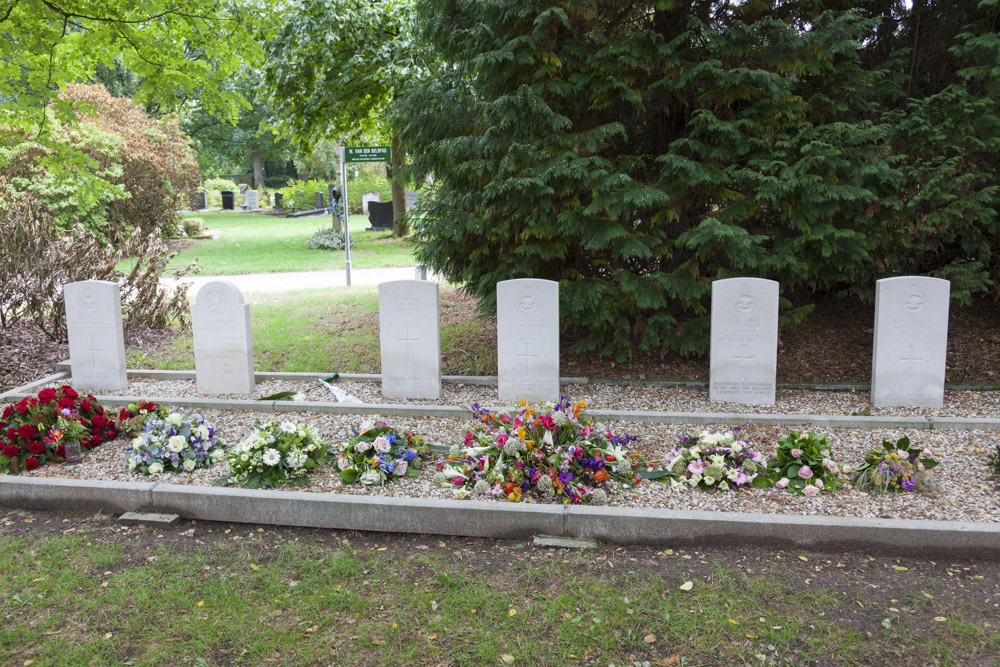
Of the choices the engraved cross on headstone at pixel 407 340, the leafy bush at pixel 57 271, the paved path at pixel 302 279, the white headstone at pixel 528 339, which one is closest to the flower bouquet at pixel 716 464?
the white headstone at pixel 528 339

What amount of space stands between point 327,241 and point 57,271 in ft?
41.5

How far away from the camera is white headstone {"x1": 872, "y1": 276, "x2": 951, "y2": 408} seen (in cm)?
643

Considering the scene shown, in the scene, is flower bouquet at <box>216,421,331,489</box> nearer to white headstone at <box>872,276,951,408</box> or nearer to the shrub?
white headstone at <box>872,276,951,408</box>

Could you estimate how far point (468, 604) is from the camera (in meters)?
3.70

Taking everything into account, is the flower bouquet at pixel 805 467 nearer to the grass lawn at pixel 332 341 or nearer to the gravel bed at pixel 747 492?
the gravel bed at pixel 747 492

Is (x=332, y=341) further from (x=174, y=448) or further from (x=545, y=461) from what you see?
(x=545, y=461)

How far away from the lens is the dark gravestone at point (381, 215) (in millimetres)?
27547

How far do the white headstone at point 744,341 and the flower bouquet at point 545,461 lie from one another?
1990 millimetres

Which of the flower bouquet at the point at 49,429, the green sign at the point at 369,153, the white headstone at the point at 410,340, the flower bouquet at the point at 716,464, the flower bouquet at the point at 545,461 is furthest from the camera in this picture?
the green sign at the point at 369,153

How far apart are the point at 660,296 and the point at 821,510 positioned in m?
3.36

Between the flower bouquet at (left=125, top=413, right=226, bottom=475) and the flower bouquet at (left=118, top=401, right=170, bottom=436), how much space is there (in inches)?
18.7

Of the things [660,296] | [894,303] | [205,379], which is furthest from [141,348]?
[894,303]

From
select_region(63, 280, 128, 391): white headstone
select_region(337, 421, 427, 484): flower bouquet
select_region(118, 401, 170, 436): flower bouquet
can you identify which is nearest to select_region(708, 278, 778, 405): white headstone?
select_region(337, 421, 427, 484): flower bouquet

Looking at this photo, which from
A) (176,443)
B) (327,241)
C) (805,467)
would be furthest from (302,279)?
(805,467)
